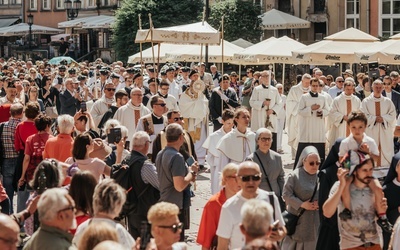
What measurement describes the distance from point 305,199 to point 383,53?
15.2 metres

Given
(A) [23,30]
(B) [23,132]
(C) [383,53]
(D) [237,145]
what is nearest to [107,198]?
(D) [237,145]

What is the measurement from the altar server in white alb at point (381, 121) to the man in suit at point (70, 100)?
623 centimetres

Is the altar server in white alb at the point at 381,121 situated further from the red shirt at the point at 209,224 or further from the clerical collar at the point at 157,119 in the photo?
the red shirt at the point at 209,224

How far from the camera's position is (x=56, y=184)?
9.21 m

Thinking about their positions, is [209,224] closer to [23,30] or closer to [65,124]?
[65,124]

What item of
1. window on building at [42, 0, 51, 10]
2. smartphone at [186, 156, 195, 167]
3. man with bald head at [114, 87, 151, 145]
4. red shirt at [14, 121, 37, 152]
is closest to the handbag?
smartphone at [186, 156, 195, 167]

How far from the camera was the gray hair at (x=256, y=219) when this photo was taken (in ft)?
22.4

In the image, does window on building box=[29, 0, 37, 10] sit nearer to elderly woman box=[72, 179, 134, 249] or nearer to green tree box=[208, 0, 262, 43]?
green tree box=[208, 0, 262, 43]

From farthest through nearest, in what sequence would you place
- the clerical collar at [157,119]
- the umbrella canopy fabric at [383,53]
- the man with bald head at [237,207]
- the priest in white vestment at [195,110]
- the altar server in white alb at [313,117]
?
the umbrella canopy fabric at [383,53], the priest in white vestment at [195,110], the altar server in white alb at [313,117], the clerical collar at [157,119], the man with bald head at [237,207]

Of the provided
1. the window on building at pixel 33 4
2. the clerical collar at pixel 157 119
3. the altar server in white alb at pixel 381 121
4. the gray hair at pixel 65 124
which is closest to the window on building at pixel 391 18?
the altar server in white alb at pixel 381 121

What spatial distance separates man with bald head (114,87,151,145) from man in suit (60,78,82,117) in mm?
5097

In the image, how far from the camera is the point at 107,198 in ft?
25.8

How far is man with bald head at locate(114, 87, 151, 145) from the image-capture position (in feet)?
54.5

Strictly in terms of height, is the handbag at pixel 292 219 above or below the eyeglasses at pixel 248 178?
below
